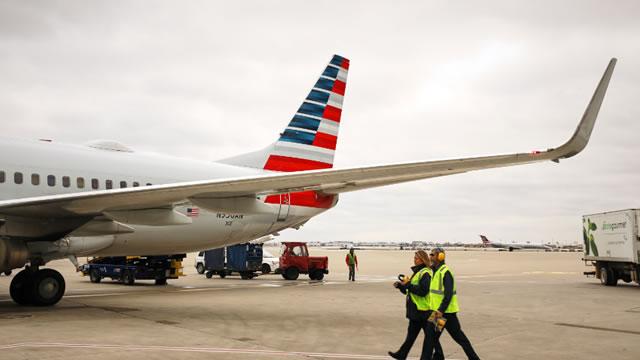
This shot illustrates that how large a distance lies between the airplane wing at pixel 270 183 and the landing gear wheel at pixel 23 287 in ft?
7.24

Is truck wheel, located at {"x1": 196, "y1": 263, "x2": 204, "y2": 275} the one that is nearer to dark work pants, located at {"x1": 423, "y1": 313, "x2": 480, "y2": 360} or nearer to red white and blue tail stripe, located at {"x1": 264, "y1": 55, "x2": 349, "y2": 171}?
red white and blue tail stripe, located at {"x1": 264, "y1": 55, "x2": 349, "y2": 171}

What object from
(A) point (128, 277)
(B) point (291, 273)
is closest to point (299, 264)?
(B) point (291, 273)

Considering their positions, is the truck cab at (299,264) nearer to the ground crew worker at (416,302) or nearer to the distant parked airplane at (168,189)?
the distant parked airplane at (168,189)

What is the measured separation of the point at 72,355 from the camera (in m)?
8.30

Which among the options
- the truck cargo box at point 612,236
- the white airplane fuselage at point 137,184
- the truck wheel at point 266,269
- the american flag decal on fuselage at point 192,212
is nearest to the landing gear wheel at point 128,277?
the white airplane fuselage at point 137,184

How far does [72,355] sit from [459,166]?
7327mm

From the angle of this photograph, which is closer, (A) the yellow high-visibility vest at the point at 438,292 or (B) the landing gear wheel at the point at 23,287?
(A) the yellow high-visibility vest at the point at 438,292

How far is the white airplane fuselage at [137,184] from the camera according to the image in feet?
47.5

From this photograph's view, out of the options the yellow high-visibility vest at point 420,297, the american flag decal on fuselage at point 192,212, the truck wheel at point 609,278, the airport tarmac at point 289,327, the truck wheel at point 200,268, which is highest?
the american flag decal on fuselage at point 192,212

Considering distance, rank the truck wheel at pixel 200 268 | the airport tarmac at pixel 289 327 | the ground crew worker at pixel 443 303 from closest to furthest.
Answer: the ground crew worker at pixel 443 303 < the airport tarmac at pixel 289 327 < the truck wheel at pixel 200 268

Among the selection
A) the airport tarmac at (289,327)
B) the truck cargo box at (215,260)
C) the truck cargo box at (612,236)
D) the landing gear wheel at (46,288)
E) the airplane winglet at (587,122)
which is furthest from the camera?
the truck cargo box at (215,260)

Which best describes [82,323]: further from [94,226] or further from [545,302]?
[545,302]

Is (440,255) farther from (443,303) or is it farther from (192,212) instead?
(192,212)

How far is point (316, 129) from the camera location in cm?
2100
